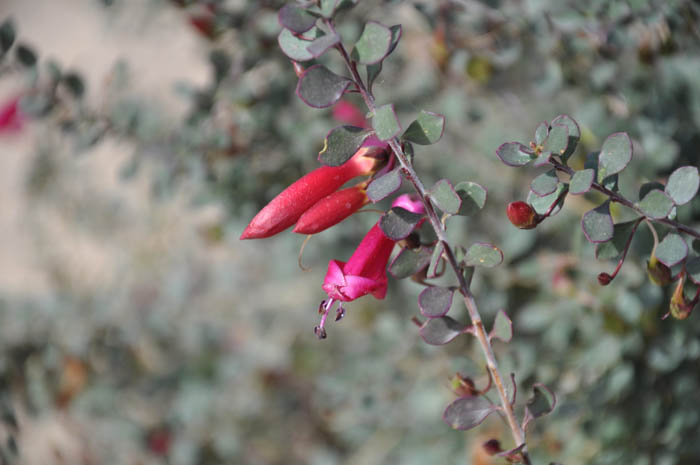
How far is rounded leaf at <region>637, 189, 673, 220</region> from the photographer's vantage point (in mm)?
657

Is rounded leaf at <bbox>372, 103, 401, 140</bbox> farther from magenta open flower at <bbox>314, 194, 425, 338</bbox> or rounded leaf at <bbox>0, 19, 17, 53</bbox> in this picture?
rounded leaf at <bbox>0, 19, 17, 53</bbox>

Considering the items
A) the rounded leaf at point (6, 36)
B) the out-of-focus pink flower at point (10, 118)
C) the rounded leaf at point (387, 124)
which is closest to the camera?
the rounded leaf at point (387, 124)

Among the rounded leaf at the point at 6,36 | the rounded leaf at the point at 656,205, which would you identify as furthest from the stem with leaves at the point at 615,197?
the rounded leaf at the point at 6,36

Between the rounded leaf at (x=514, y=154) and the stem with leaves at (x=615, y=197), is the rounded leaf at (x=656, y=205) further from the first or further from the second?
the rounded leaf at (x=514, y=154)

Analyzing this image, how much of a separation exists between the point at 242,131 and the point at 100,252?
148cm

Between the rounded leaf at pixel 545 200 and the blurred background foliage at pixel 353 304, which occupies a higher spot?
the rounded leaf at pixel 545 200

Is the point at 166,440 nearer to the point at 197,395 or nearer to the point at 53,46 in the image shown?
the point at 197,395

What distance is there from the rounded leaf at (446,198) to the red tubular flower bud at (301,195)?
0.14 m

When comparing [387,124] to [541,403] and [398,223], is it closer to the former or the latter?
[398,223]

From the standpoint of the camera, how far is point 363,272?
29.9 inches

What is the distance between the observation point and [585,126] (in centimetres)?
114

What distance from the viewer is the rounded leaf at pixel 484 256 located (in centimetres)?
68

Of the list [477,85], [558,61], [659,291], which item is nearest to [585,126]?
[558,61]

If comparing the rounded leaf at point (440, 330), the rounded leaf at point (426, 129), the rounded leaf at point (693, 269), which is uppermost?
the rounded leaf at point (426, 129)
